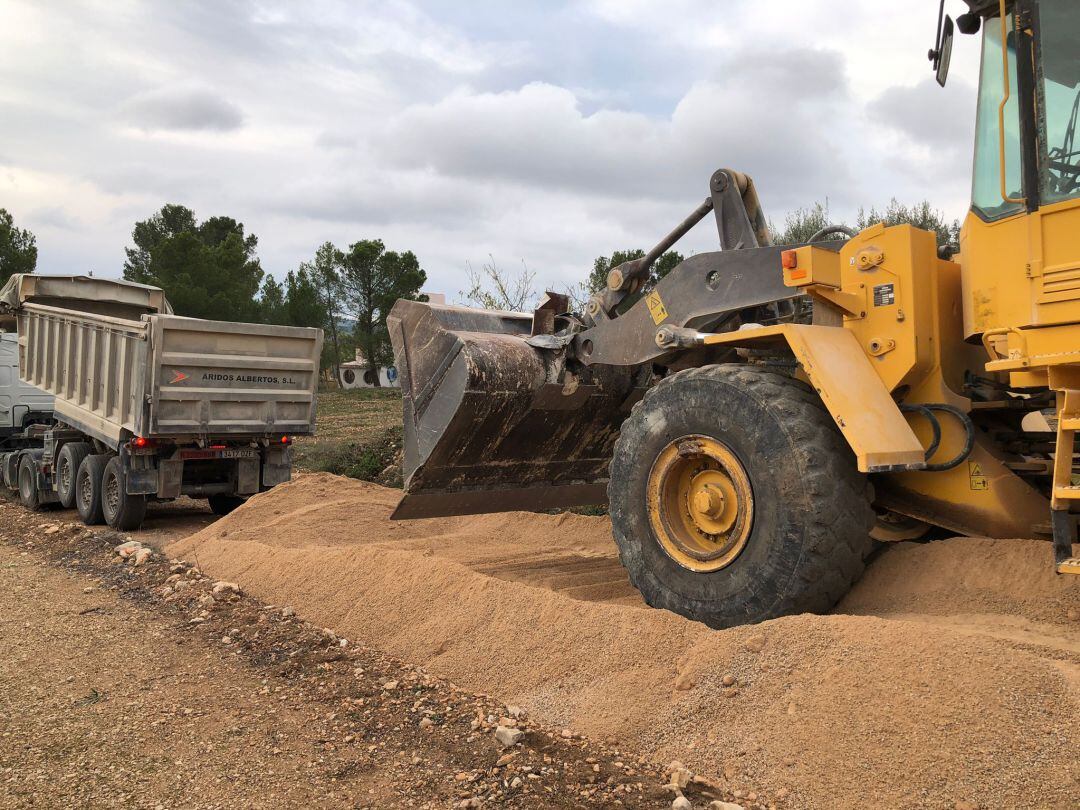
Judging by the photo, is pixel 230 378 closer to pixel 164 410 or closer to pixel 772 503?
pixel 164 410

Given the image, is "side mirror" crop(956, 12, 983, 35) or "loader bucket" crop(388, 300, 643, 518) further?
"loader bucket" crop(388, 300, 643, 518)

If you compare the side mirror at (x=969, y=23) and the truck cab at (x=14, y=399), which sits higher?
the side mirror at (x=969, y=23)

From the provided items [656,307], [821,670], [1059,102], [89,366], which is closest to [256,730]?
[821,670]

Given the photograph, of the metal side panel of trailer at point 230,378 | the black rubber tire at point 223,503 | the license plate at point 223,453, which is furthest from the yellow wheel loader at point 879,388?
the black rubber tire at point 223,503

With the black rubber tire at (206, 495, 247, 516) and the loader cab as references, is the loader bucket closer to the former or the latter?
the loader cab

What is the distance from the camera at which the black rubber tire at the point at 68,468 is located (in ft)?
38.2

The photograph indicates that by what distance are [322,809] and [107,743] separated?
1288 millimetres

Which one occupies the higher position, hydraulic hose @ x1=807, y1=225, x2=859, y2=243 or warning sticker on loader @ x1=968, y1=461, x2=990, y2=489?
hydraulic hose @ x1=807, y1=225, x2=859, y2=243

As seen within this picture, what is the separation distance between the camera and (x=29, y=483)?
13.0 m

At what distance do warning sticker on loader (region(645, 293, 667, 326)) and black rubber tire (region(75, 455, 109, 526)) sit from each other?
26.6 ft

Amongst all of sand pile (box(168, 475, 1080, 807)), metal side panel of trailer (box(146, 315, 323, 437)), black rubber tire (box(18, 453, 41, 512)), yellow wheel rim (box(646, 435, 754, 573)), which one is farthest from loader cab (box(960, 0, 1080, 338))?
black rubber tire (box(18, 453, 41, 512))

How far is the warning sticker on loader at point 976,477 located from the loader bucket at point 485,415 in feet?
9.35

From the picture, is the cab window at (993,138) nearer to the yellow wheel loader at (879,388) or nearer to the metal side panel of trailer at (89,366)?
the yellow wheel loader at (879,388)

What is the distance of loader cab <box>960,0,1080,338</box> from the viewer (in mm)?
3762
